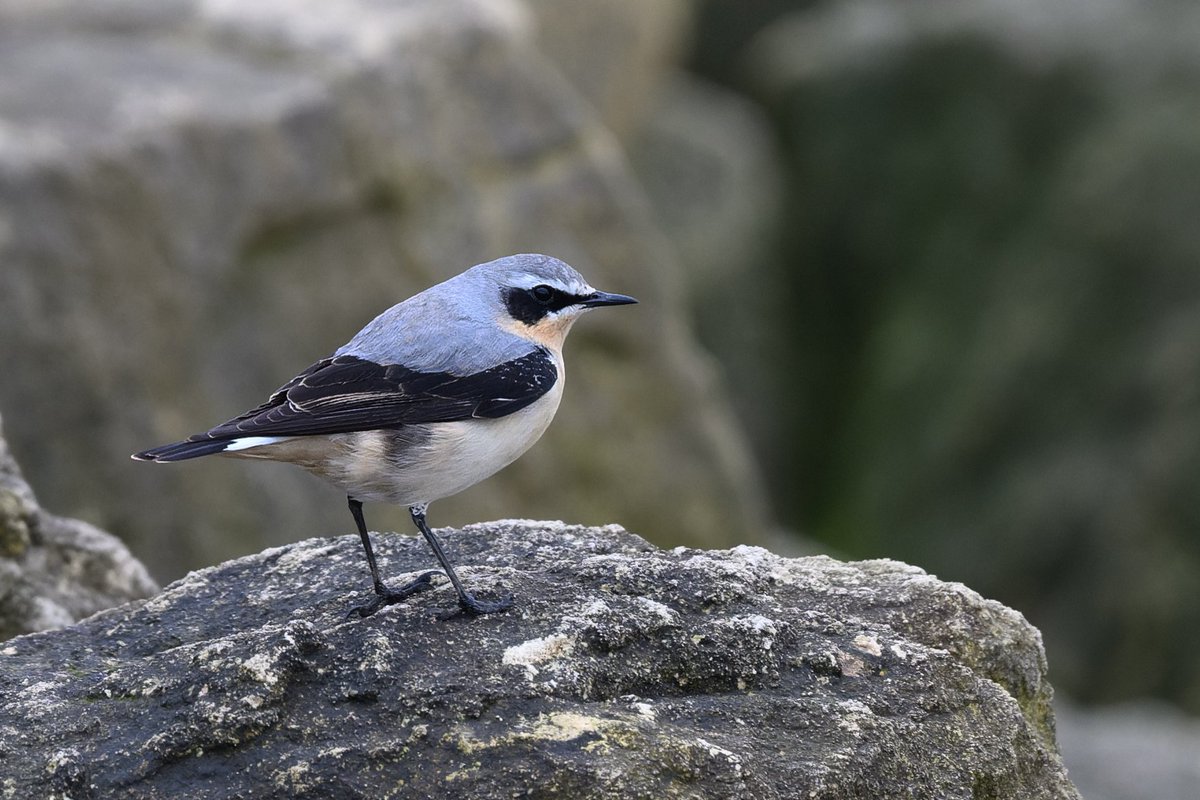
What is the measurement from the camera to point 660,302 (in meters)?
10.3

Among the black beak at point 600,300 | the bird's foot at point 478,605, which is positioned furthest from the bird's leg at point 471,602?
the black beak at point 600,300

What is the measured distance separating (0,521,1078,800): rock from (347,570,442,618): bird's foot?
0.10m

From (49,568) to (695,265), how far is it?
1131 centimetres

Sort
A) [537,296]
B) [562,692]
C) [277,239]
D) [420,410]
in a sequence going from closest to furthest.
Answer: [562,692] < [420,410] < [537,296] < [277,239]

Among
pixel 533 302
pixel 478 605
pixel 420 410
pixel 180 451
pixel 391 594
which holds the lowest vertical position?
pixel 391 594

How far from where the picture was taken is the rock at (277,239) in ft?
25.8

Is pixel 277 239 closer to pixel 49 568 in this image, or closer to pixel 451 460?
pixel 49 568

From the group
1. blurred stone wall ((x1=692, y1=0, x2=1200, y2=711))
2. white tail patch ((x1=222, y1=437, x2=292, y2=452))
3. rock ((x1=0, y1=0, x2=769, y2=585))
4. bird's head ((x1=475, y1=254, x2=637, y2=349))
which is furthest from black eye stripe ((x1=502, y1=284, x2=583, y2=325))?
blurred stone wall ((x1=692, y1=0, x2=1200, y2=711))

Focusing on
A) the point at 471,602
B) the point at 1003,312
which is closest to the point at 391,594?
Answer: the point at 471,602

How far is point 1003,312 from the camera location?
12.6 m

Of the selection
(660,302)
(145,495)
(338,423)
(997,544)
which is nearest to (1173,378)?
(997,544)

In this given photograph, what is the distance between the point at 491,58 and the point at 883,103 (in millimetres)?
6162

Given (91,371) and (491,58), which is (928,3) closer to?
(491,58)

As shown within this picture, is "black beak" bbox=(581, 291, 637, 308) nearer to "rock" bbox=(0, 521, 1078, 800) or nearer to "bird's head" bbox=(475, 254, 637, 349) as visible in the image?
"bird's head" bbox=(475, 254, 637, 349)
